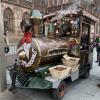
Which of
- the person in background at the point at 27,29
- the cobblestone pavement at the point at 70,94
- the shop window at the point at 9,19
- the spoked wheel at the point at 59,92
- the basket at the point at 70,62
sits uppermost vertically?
the shop window at the point at 9,19

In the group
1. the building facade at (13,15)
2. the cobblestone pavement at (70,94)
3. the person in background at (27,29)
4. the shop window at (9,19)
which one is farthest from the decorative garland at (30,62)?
the shop window at (9,19)

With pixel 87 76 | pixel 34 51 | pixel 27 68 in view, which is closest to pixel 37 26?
pixel 34 51

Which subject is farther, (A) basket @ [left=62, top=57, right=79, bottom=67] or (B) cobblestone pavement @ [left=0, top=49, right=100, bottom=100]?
(A) basket @ [left=62, top=57, right=79, bottom=67]

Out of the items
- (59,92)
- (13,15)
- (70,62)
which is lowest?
(59,92)

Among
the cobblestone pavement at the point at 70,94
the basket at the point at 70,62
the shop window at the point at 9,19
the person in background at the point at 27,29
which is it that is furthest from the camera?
the shop window at the point at 9,19

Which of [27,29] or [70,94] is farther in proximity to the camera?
[70,94]

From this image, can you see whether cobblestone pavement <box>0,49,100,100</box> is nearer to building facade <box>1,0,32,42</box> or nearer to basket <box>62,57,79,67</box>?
basket <box>62,57,79,67</box>

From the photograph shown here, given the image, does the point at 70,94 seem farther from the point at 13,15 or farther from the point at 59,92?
the point at 13,15

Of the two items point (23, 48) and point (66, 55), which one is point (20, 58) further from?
point (66, 55)

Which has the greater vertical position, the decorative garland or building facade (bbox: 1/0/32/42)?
building facade (bbox: 1/0/32/42)

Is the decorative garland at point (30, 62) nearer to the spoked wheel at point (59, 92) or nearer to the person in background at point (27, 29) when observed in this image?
the person in background at point (27, 29)

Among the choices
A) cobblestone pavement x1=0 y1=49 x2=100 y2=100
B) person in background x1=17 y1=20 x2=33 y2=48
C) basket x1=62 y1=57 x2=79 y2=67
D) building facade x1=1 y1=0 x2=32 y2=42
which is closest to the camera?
person in background x1=17 y1=20 x2=33 y2=48

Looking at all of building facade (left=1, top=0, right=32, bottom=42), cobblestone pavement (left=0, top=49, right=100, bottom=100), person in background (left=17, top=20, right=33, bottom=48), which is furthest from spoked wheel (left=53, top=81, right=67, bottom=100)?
building facade (left=1, top=0, right=32, bottom=42)

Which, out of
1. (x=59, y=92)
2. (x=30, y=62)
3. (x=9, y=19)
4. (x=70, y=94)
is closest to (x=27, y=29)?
(x=30, y=62)
